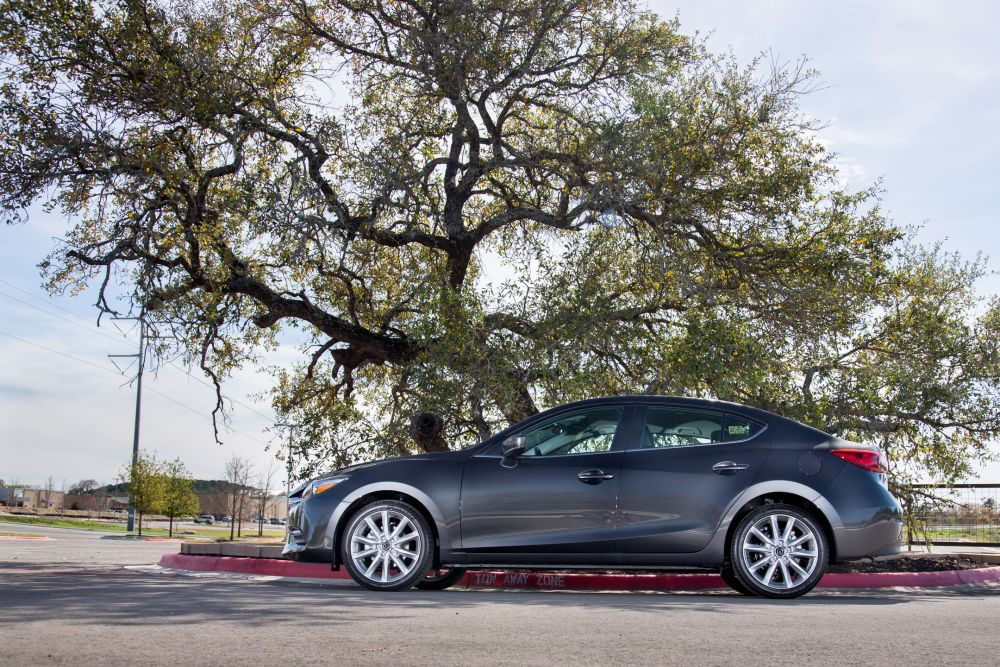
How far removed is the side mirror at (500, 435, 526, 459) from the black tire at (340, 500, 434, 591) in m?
0.87

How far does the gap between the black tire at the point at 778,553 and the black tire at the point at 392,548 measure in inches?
98.5

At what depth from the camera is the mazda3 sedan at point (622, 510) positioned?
22.6ft

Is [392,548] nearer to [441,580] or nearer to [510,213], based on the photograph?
[441,580]

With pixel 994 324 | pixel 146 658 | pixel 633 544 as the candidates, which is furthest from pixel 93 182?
pixel 994 324

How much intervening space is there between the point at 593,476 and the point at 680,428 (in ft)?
3.04

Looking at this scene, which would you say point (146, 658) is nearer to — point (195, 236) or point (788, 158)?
point (195, 236)

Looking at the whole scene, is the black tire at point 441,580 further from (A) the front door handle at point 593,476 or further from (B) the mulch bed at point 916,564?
(B) the mulch bed at point 916,564

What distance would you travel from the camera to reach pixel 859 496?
22.8 ft

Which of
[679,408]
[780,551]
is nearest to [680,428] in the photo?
[679,408]

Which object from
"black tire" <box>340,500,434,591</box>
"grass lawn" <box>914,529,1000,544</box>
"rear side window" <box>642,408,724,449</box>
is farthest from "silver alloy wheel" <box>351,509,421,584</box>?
"grass lawn" <box>914,529,1000,544</box>

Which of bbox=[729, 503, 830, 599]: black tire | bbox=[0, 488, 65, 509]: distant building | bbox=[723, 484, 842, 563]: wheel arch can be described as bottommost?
bbox=[0, 488, 65, 509]: distant building

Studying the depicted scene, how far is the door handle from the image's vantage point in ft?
22.9

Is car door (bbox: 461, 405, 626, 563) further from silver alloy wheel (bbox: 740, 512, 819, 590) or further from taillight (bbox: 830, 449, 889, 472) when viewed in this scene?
taillight (bbox: 830, 449, 889, 472)

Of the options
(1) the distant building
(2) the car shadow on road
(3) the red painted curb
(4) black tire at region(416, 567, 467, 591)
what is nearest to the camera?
(2) the car shadow on road
